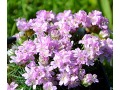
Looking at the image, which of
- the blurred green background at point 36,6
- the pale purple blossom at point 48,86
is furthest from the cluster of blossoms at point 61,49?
the blurred green background at point 36,6

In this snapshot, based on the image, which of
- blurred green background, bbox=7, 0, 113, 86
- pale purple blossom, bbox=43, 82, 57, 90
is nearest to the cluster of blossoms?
pale purple blossom, bbox=43, 82, 57, 90

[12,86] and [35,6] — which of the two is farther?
[35,6]

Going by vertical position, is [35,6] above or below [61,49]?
above

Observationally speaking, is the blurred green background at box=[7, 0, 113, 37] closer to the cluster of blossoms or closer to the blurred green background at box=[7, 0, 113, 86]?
the blurred green background at box=[7, 0, 113, 86]

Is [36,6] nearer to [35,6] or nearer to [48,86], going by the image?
[35,6]

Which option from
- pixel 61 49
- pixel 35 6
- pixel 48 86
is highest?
pixel 35 6

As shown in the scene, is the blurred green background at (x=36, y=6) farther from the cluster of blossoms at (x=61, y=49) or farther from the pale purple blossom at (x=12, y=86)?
the pale purple blossom at (x=12, y=86)

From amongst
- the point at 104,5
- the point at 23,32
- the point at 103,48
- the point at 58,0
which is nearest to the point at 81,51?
the point at 103,48

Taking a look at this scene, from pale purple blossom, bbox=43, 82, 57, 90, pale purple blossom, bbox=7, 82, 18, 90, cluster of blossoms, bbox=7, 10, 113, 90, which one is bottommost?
pale purple blossom, bbox=43, 82, 57, 90

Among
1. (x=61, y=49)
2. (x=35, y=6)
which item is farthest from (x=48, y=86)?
(x=35, y=6)
